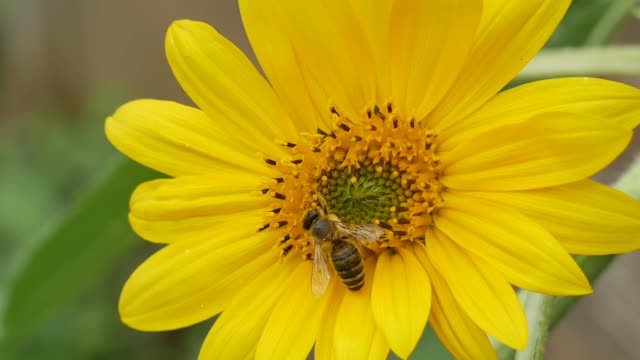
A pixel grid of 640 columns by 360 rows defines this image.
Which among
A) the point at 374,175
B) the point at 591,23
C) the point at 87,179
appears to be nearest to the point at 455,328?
the point at 374,175

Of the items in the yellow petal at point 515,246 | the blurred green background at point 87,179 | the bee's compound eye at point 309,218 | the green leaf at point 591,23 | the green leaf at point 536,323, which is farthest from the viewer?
the blurred green background at point 87,179

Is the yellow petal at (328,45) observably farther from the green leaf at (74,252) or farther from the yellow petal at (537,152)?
the green leaf at (74,252)

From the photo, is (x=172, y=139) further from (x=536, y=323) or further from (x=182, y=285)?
(x=536, y=323)

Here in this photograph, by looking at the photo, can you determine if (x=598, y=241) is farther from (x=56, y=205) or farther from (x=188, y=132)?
(x=56, y=205)

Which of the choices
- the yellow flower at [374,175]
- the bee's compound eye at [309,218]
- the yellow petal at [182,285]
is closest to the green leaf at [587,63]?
the yellow flower at [374,175]

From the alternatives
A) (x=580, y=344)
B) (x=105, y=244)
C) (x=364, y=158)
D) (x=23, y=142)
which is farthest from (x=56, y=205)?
(x=364, y=158)
